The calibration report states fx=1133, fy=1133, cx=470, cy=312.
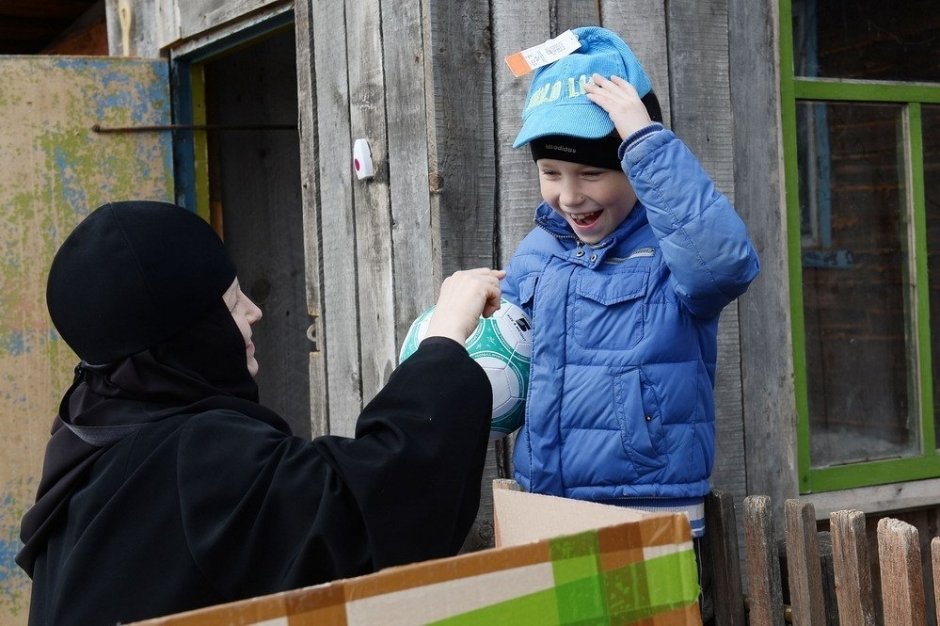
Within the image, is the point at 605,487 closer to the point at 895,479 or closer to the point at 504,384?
the point at 504,384

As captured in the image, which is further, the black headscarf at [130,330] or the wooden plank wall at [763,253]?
the wooden plank wall at [763,253]

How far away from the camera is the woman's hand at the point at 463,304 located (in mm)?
1977

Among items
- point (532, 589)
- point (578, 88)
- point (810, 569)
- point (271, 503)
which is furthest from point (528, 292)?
point (532, 589)

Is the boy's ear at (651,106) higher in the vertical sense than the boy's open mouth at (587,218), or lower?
higher

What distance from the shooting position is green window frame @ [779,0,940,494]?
11.7ft

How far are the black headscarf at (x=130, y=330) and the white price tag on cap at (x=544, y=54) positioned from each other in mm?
904

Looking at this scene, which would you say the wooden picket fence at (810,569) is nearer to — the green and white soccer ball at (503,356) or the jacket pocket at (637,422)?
the jacket pocket at (637,422)

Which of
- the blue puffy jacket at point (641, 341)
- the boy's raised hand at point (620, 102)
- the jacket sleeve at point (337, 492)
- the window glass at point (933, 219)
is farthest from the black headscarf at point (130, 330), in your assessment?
the window glass at point (933, 219)

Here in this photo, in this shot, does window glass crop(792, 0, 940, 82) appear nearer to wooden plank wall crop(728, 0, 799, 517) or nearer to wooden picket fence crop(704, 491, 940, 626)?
wooden plank wall crop(728, 0, 799, 517)

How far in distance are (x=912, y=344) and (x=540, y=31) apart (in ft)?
5.87

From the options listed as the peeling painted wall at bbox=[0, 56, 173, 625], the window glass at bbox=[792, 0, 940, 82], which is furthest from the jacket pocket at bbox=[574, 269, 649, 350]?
the peeling painted wall at bbox=[0, 56, 173, 625]

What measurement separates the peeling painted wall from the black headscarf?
2957mm

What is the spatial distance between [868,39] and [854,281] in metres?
0.84

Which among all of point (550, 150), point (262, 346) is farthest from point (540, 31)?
point (262, 346)
